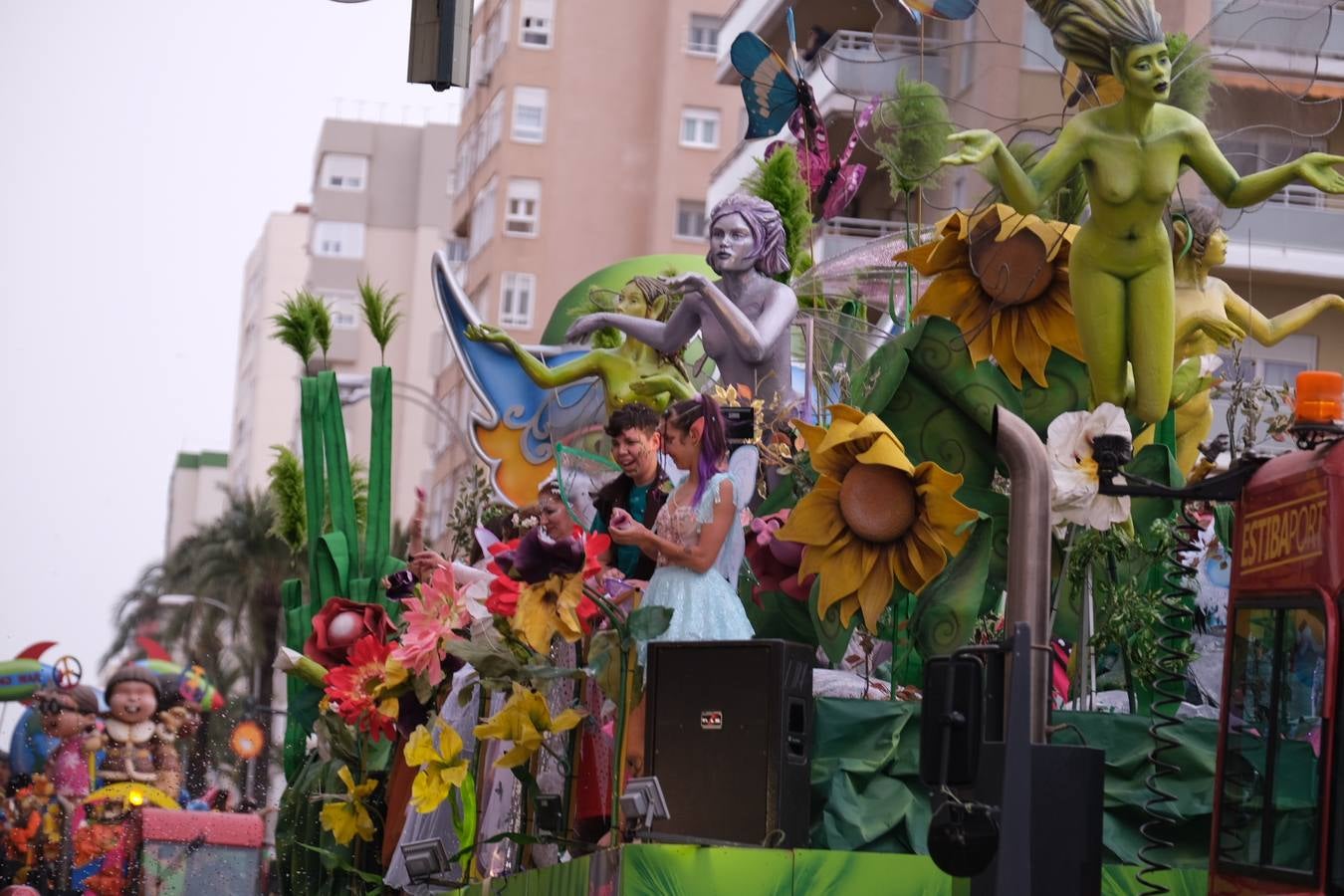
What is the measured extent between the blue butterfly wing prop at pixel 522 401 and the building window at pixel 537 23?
3765 cm

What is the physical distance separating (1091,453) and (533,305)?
47102 millimetres

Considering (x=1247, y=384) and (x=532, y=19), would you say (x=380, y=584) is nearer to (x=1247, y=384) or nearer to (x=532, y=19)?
(x=1247, y=384)

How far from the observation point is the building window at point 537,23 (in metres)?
56.3

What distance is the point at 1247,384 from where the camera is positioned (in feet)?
34.9

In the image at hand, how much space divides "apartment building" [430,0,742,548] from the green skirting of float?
47.5 meters

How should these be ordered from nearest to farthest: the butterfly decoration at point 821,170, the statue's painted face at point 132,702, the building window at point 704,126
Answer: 1. the butterfly decoration at point 821,170
2. the statue's painted face at point 132,702
3. the building window at point 704,126

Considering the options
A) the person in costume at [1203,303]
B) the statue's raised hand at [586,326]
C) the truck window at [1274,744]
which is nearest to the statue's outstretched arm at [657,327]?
the statue's raised hand at [586,326]

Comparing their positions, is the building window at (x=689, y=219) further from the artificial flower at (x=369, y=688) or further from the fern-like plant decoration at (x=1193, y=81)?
the fern-like plant decoration at (x=1193, y=81)

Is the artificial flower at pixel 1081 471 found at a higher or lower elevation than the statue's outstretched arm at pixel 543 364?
lower

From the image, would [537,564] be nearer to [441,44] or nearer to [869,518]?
[869,518]

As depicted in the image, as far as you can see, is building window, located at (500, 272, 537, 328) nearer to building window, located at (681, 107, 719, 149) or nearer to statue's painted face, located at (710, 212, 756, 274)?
building window, located at (681, 107, 719, 149)

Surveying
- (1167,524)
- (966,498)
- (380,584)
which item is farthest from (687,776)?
(380,584)

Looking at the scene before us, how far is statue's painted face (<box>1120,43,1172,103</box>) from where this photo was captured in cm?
916

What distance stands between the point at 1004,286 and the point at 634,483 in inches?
67.5
